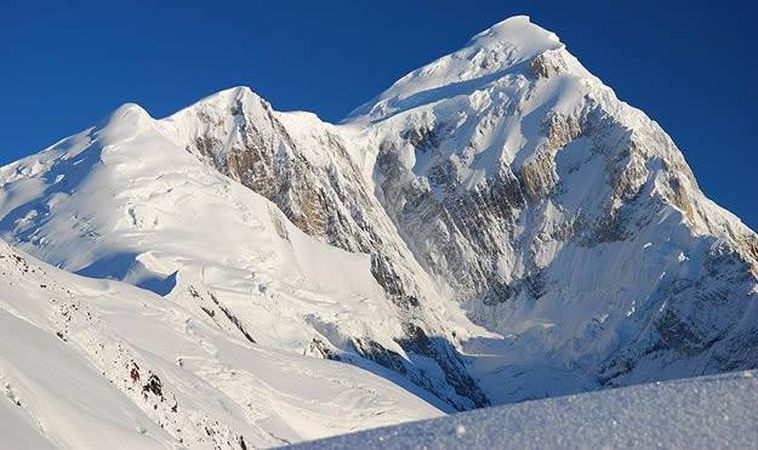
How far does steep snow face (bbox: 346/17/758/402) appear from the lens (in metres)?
161

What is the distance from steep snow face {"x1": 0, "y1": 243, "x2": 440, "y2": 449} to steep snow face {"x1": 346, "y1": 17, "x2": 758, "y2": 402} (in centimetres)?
8994

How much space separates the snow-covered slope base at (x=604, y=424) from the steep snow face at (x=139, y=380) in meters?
6.74

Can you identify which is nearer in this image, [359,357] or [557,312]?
[359,357]

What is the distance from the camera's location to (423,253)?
188 meters

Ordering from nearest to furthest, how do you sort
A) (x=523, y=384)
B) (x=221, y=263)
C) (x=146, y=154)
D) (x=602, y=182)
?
(x=221, y=263)
(x=146, y=154)
(x=523, y=384)
(x=602, y=182)

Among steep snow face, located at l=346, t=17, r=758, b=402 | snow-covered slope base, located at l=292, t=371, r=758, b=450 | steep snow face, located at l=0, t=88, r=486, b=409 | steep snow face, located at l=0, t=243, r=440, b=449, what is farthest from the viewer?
steep snow face, located at l=346, t=17, r=758, b=402

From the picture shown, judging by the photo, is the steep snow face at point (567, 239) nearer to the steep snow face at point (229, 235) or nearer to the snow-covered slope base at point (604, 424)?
the steep snow face at point (229, 235)

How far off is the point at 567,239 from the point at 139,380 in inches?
6408

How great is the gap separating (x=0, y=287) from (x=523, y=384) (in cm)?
12940

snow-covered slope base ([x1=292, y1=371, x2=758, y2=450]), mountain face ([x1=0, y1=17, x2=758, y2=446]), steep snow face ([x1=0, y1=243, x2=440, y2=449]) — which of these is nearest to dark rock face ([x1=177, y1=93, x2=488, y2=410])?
mountain face ([x1=0, y1=17, x2=758, y2=446])

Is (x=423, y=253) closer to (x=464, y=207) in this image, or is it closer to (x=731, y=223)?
(x=464, y=207)

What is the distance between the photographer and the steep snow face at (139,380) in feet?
56.6

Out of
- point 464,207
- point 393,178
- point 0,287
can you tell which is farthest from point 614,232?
point 0,287

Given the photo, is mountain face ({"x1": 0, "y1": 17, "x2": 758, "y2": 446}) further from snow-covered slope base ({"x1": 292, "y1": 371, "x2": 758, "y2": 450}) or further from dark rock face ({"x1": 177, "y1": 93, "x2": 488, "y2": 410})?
snow-covered slope base ({"x1": 292, "y1": 371, "x2": 758, "y2": 450})
